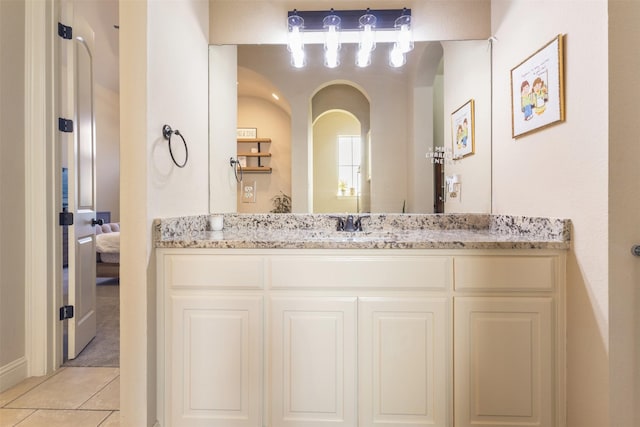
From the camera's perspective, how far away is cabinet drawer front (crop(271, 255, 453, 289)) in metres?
1.38

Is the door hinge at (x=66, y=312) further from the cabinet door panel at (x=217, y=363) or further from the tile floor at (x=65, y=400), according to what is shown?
the cabinet door panel at (x=217, y=363)

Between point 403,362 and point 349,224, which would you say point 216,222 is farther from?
point 403,362

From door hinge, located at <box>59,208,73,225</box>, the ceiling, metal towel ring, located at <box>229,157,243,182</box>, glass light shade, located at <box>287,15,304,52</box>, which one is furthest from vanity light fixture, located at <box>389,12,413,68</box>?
the ceiling

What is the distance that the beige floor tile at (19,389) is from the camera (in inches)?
67.9

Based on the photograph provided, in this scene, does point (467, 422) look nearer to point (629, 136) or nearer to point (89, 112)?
point (629, 136)

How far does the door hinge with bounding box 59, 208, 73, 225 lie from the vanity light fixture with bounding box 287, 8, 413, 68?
6.07 feet

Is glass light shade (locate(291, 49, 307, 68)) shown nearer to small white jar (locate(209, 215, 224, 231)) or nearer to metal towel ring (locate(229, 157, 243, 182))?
metal towel ring (locate(229, 157, 243, 182))

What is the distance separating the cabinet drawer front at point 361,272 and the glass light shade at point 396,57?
54.0 inches

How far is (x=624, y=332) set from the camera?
117 cm

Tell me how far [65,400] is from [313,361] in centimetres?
145

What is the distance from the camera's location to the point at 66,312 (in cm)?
213

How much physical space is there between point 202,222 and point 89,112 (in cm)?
148

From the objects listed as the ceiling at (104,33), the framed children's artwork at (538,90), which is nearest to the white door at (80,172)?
the ceiling at (104,33)

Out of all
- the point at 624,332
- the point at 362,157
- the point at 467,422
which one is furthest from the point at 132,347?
the point at 624,332
